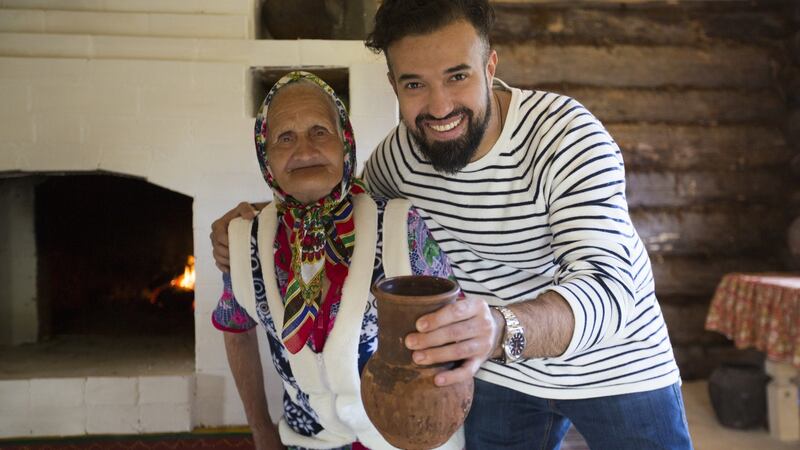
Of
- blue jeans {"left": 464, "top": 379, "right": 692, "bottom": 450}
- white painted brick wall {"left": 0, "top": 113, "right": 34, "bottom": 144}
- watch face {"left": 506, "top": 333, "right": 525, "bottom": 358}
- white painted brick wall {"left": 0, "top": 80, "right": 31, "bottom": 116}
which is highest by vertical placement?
white painted brick wall {"left": 0, "top": 80, "right": 31, "bottom": 116}

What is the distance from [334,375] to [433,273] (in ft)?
1.23

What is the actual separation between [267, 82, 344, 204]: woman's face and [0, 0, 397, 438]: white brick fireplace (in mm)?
1384

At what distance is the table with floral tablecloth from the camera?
→ 317 cm

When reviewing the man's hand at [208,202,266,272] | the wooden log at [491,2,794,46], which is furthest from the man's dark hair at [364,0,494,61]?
the wooden log at [491,2,794,46]

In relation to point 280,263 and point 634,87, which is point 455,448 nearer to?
point 280,263

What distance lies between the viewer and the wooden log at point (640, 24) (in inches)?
155

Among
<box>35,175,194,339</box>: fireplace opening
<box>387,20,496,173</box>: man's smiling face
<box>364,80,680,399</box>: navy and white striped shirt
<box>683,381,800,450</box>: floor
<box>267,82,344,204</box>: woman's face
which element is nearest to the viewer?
<box>364,80,680,399</box>: navy and white striped shirt

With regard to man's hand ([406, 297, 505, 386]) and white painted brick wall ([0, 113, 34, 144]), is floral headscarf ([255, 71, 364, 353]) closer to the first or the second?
man's hand ([406, 297, 505, 386])

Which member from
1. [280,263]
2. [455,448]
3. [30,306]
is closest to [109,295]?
[30,306]

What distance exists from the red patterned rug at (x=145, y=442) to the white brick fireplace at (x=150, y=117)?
0.05m

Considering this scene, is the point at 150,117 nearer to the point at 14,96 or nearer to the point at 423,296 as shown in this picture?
the point at 14,96

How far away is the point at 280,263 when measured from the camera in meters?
1.65

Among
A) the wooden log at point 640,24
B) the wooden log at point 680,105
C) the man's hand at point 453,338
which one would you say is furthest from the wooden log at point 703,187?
the man's hand at point 453,338

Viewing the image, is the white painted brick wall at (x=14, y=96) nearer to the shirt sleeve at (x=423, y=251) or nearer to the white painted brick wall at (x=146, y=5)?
the white painted brick wall at (x=146, y=5)
